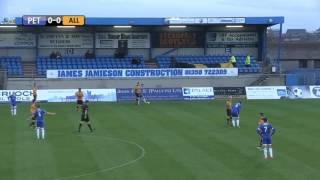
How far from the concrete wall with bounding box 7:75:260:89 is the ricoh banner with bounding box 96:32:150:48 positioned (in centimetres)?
818

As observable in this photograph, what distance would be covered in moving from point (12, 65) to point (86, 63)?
721 centimetres

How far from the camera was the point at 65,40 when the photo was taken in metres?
62.0

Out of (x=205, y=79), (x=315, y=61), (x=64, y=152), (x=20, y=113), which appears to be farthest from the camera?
(x=315, y=61)

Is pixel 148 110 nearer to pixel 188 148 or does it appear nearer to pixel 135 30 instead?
pixel 188 148

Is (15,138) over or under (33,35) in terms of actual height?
under

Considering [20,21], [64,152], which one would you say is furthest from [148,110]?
[20,21]

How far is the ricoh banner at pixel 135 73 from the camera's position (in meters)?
55.2

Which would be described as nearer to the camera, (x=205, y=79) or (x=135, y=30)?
(x=205, y=79)

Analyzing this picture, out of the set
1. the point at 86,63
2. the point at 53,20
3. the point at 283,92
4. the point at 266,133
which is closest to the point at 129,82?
the point at 86,63

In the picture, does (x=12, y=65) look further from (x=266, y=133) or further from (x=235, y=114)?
(x=266, y=133)

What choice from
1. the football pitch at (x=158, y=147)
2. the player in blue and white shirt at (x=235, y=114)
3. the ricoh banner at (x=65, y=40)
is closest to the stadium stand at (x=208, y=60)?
the ricoh banner at (x=65, y=40)

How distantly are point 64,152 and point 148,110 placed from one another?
17.3m

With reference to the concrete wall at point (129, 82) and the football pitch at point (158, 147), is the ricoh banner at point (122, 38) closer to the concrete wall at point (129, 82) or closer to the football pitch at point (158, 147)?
the concrete wall at point (129, 82)

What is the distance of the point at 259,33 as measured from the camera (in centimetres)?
6462
